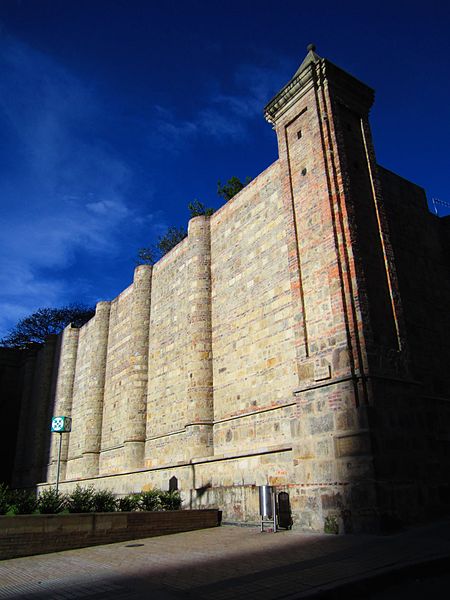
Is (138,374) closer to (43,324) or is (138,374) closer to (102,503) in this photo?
(102,503)

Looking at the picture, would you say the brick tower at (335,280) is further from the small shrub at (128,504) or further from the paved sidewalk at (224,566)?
the small shrub at (128,504)

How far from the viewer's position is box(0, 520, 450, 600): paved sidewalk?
491 centimetres

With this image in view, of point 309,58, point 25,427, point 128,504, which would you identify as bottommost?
point 128,504

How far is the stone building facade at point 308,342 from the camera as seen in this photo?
8.70 metres

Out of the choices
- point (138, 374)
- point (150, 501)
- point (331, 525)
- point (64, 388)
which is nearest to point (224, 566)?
point (331, 525)

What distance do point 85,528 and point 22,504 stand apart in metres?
1.33

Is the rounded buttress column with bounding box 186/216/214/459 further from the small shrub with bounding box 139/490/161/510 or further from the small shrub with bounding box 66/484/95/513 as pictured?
the small shrub with bounding box 66/484/95/513

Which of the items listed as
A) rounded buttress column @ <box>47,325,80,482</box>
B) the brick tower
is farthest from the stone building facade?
rounded buttress column @ <box>47,325,80,482</box>

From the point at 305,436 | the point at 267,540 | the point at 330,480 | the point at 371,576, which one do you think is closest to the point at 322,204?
the point at 305,436

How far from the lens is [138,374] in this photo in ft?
62.8

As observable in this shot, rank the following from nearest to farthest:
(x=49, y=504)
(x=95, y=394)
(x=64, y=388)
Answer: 1. (x=49, y=504)
2. (x=95, y=394)
3. (x=64, y=388)

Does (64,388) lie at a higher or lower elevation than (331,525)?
higher

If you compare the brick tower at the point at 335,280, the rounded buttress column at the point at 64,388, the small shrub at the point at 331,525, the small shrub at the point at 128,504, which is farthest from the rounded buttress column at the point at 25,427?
the small shrub at the point at 331,525

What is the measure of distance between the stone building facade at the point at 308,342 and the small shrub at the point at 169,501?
12.9 inches
